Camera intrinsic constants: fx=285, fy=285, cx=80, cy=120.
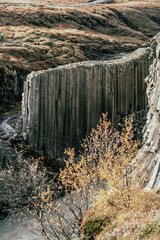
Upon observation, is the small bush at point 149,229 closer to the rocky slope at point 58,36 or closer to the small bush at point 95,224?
the small bush at point 95,224

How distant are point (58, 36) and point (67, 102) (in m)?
37.6

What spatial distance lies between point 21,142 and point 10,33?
3578cm

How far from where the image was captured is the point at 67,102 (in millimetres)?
19812

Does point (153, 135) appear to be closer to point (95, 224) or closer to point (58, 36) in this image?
point (95, 224)

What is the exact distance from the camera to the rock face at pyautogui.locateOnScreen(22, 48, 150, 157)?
19.2m

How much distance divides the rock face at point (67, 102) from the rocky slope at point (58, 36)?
11002 millimetres

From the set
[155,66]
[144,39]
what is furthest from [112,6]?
[155,66]

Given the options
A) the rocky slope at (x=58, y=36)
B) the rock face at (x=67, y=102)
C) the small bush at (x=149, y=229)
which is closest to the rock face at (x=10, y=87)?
the rocky slope at (x=58, y=36)

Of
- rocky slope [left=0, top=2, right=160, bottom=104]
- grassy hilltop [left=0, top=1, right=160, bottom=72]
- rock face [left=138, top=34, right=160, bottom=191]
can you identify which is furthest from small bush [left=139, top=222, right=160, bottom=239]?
grassy hilltop [left=0, top=1, right=160, bottom=72]

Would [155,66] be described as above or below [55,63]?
below

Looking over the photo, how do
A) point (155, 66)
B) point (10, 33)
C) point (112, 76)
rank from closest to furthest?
1. point (155, 66)
2. point (112, 76)
3. point (10, 33)

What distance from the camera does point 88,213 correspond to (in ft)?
36.6

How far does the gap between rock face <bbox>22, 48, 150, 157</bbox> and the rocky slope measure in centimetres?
1100

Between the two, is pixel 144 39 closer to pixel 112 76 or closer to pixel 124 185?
pixel 112 76
